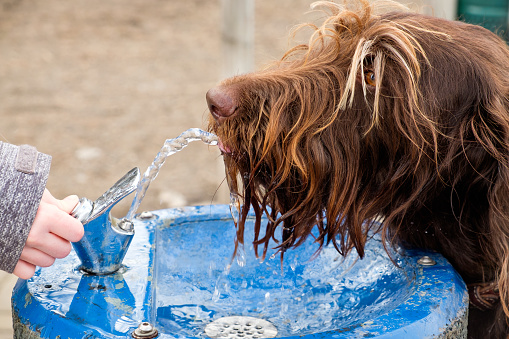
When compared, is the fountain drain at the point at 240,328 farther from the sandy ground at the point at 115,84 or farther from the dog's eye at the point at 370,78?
the sandy ground at the point at 115,84

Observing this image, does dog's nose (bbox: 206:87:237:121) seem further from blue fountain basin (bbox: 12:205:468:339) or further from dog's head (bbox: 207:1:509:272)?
blue fountain basin (bbox: 12:205:468:339)

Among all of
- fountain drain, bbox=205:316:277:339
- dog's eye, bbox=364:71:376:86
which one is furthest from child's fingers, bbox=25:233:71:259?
dog's eye, bbox=364:71:376:86

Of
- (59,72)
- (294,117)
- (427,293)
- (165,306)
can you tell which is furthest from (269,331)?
(59,72)

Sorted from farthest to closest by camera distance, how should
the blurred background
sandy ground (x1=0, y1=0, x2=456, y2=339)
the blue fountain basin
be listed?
sandy ground (x1=0, y1=0, x2=456, y2=339), the blurred background, the blue fountain basin

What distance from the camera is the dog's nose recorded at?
202cm

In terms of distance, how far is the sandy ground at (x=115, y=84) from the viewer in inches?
230

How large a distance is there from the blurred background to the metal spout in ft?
3.96

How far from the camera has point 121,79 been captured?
8.59m

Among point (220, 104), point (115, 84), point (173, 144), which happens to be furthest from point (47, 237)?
point (115, 84)

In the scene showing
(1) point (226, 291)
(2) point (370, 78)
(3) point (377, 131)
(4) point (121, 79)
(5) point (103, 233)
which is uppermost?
(2) point (370, 78)

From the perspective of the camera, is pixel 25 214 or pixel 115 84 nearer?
pixel 25 214

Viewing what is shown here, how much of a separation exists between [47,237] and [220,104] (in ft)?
1.97

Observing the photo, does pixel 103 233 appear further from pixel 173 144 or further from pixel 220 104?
pixel 220 104

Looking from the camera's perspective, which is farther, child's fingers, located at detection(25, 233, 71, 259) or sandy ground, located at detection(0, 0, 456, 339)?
sandy ground, located at detection(0, 0, 456, 339)
